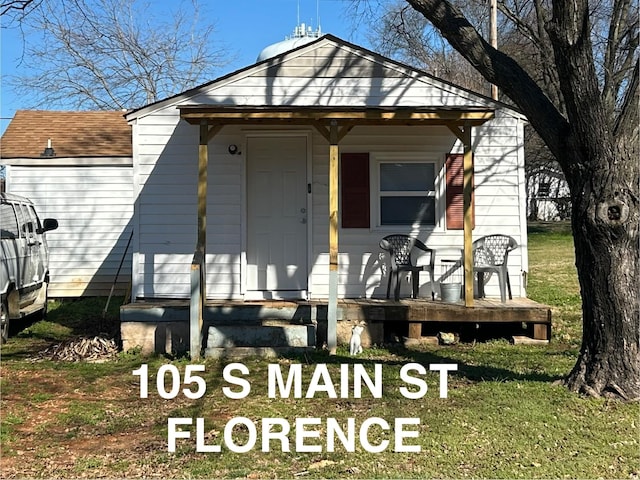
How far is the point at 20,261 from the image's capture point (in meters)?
7.94

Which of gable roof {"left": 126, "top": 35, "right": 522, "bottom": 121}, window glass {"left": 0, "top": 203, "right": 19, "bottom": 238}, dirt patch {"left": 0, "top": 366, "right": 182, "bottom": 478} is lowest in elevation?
dirt patch {"left": 0, "top": 366, "right": 182, "bottom": 478}

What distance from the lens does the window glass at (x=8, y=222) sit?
7.49m

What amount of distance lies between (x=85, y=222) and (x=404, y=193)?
6998mm

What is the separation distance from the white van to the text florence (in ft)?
13.8

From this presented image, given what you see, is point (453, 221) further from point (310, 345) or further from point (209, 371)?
point (209, 371)

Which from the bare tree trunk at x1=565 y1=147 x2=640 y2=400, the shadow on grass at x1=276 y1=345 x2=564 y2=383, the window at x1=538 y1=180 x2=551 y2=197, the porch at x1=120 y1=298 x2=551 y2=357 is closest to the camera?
the bare tree trunk at x1=565 y1=147 x2=640 y2=400

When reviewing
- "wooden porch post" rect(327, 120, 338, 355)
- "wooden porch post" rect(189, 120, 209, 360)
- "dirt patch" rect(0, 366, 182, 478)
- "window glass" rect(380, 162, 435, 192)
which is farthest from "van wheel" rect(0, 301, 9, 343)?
"window glass" rect(380, 162, 435, 192)

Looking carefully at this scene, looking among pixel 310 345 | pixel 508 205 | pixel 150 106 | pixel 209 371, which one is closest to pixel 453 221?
pixel 508 205

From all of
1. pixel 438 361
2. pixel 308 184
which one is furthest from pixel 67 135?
pixel 438 361

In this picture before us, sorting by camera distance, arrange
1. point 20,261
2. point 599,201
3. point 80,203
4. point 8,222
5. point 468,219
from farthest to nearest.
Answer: point 80,203
point 20,261
point 8,222
point 468,219
point 599,201

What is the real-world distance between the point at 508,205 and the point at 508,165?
57cm

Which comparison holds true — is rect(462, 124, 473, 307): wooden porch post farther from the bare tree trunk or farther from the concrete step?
the bare tree trunk

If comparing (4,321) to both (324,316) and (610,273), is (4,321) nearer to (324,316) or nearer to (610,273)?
(324,316)

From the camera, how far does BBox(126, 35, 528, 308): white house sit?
7.95m
